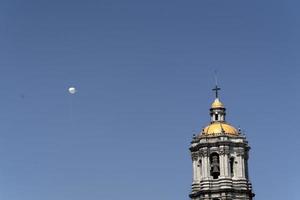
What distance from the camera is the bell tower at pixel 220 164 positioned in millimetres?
95875

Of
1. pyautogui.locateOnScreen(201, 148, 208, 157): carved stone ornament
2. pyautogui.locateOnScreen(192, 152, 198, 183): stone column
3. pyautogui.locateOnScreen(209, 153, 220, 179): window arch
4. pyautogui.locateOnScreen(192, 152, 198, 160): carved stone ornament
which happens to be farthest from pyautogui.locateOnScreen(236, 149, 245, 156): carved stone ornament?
pyautogui.locateOnScreen(192, 152, 198, 183): stone column

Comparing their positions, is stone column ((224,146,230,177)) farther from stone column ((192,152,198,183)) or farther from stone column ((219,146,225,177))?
stone column ((192,152,198,183))

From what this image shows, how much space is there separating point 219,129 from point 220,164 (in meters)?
4.52

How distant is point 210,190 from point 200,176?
273cm

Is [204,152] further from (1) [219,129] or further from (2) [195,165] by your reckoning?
(1) [219,129]

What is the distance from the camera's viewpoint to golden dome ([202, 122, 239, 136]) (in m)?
99.1

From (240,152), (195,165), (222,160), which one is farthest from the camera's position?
(195,165)

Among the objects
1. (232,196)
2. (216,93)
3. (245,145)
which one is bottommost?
(232,196)

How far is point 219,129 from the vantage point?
326 feet

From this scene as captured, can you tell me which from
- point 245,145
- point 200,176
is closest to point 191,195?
point 200,176

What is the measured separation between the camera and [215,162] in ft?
322

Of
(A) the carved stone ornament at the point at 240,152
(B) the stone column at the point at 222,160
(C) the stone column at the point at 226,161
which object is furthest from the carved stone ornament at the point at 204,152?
(A) the carved stone ornament at the point at 240,152

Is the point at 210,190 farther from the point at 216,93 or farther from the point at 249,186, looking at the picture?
the point at 216,93

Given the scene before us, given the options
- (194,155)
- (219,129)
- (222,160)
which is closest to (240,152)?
(222,160)
